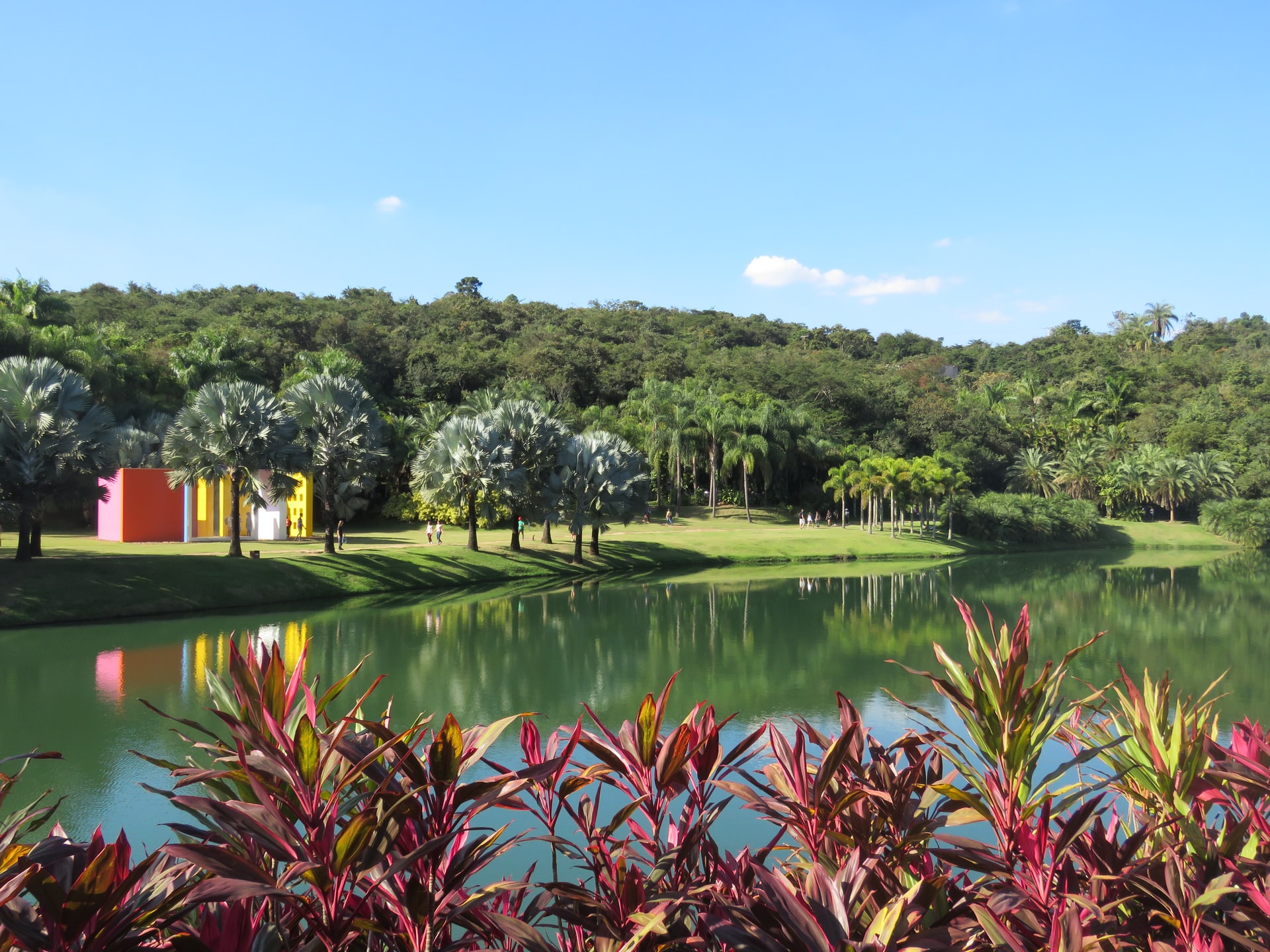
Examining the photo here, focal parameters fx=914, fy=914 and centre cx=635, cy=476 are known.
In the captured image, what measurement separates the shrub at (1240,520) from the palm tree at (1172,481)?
80.3 inches

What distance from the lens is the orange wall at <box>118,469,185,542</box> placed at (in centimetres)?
3291

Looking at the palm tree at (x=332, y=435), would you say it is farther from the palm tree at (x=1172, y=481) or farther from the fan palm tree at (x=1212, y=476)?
the fan palm tree at (x=1212, y=476)

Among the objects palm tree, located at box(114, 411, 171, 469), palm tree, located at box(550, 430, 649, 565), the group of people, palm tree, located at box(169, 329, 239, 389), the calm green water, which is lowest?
the calm green water

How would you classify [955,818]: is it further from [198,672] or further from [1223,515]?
[1223,515]

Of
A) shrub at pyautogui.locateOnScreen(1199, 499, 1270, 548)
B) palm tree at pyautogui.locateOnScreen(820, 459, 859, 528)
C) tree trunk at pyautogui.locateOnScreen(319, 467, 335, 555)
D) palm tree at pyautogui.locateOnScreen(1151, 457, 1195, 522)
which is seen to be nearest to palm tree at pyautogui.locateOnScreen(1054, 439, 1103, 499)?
palm tree at pyautogui.locateOnScreen(1151, 457, 1195, 522)

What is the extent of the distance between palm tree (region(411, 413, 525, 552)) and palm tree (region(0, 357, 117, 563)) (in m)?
11.8

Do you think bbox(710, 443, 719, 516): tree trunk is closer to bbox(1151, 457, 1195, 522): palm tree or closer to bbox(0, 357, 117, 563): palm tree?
bbox(1151, 457, 1195, 522): palm tree

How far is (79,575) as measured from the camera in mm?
23891

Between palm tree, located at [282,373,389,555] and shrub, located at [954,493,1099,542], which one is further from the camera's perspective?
shrub, located at [954,493,1099,542]

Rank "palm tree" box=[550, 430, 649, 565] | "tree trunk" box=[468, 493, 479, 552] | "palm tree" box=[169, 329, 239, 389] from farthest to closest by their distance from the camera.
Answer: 1. "palm tree" box=[169, 329, 239, 389]
2. "palm tree" box=[550, 430, 649, 565]
3. "tree trunk" box=[468, 493, 479, 552]

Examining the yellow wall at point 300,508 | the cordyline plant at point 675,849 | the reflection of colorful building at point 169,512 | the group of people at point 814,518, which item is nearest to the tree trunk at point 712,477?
the group of people at point 814,518

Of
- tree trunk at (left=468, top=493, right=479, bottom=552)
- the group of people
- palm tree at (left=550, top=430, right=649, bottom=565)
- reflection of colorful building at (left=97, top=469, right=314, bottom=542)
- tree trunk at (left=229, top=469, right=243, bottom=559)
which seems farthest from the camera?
the group of people

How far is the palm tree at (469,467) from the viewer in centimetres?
3409

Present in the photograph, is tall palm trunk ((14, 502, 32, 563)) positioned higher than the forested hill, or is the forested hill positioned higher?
the forested hill
